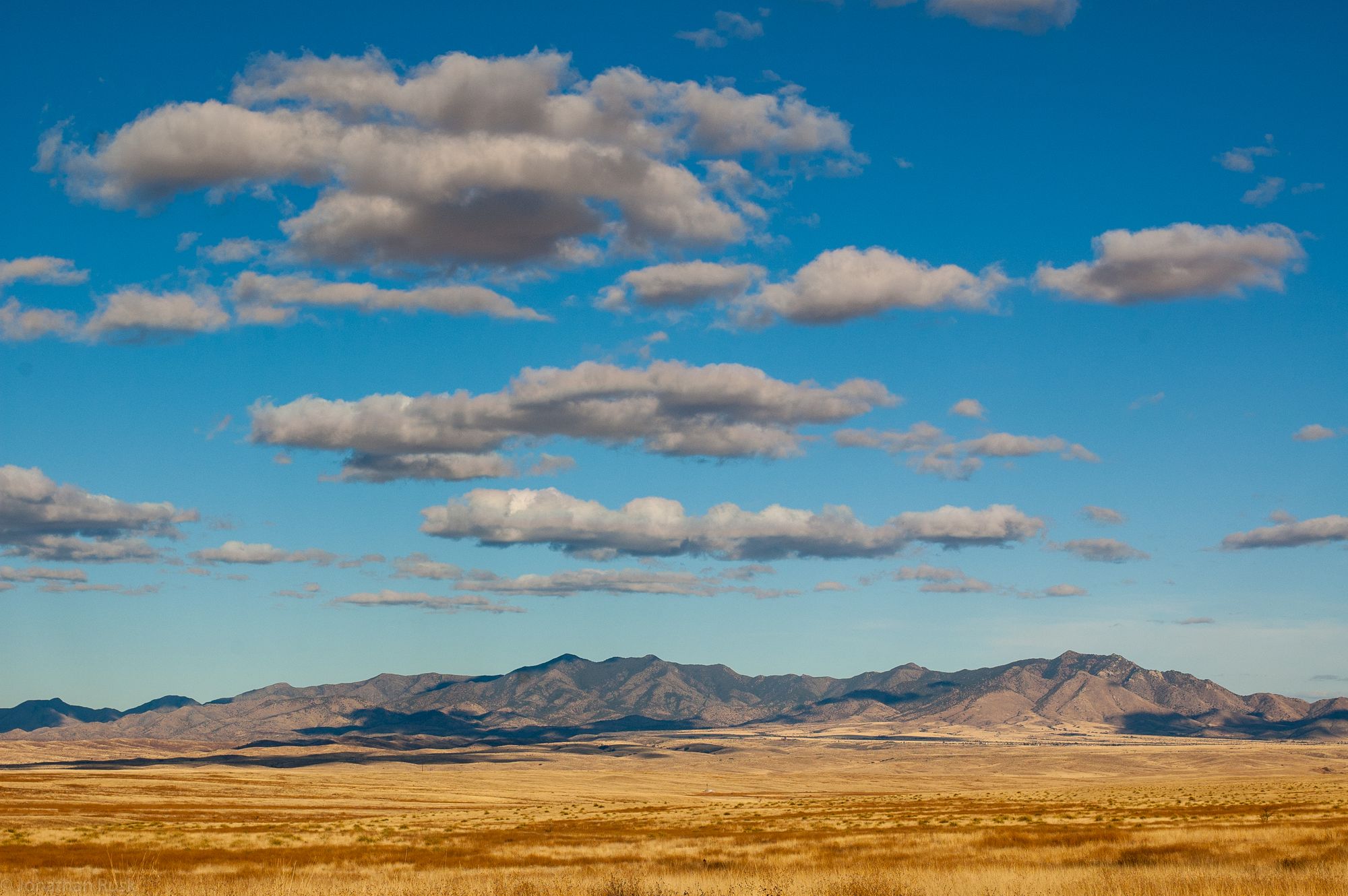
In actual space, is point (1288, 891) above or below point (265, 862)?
above

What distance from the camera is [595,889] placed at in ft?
88.3

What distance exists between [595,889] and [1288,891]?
14.8m

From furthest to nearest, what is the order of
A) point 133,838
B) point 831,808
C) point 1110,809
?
point 831,808 → point 1110,809 → point 133,838

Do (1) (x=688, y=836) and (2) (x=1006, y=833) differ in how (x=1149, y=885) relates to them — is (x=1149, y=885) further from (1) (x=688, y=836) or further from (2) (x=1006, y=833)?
(1) (x=688, y=836)

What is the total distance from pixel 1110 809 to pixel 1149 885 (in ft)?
235

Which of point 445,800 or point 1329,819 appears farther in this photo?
point 445,800

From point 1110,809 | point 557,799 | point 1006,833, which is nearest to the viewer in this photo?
point 1006,833

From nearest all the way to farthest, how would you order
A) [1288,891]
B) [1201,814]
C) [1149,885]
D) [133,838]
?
[1288,891]
[1149,885]
[133,838]
[1201,814]

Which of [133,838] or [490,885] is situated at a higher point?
[490,885]

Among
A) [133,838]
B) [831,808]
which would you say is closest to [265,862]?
[133,838]

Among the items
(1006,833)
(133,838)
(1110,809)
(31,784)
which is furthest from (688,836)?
(31,784)

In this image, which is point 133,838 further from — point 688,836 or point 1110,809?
point 1110,809

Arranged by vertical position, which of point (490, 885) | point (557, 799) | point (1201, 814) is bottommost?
point (557, 799)

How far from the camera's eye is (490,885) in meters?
27.9
